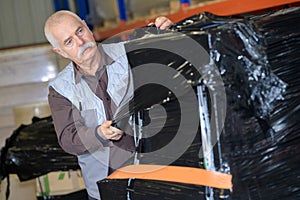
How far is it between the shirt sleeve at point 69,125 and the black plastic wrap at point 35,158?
1080mm

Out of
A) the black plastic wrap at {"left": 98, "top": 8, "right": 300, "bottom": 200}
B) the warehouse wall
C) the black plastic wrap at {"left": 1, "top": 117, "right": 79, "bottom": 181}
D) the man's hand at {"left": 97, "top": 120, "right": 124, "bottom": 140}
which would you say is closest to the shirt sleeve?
the man's hand at {"left": 97, "top": 120, "right": 124, "bottom": 140}

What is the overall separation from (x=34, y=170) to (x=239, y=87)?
6.51 feet

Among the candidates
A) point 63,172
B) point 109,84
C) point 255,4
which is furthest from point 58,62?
point 109,84

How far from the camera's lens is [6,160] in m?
2.90

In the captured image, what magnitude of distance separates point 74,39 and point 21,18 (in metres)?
6.87

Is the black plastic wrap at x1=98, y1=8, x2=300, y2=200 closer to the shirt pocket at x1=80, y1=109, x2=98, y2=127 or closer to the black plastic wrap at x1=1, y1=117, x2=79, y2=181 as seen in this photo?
the shirt pocket at x1=80, y1=109, x2=98, y2=127

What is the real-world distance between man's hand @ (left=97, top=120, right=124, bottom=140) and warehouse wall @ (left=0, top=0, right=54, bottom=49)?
275 inches

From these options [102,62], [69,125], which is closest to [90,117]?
[69,125]

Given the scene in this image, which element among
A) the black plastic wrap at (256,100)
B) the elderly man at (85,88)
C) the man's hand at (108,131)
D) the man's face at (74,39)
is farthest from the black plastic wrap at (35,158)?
the black plastic wrap at (256,100)

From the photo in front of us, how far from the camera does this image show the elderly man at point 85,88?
1761 millimetres

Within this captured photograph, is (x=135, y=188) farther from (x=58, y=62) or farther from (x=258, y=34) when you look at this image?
(x=58, y=62)

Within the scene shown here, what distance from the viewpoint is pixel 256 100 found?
1.25 metres

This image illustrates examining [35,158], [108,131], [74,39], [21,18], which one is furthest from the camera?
[21,18]

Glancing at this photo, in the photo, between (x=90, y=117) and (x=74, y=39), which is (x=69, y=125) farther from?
(x=74, y=39)
